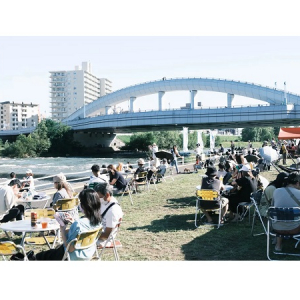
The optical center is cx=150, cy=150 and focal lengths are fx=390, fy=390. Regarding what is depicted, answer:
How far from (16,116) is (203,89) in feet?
327

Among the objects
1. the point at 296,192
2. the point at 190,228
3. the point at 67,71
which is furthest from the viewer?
the point at 67,71

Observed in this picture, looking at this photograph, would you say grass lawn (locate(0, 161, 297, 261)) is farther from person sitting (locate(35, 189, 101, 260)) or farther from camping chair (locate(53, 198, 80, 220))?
person sitting (locate(35, 189, 101, 260))

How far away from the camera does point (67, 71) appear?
441ft

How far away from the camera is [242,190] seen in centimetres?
732

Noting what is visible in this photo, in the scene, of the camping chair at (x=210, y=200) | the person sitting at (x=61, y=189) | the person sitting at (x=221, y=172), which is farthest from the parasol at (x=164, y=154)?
the person sitting at (x=61, y=189)

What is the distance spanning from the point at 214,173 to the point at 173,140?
6082 centimetres

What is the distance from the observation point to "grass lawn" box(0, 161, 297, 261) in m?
5.39

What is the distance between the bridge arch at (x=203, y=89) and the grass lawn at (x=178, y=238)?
1404 inches

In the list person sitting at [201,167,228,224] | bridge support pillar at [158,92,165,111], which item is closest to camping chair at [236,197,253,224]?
person sitting at [201,167,228,224]

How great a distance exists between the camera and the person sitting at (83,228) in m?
4.13

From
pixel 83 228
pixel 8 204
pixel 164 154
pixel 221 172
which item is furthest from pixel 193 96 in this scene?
pixel 83 228

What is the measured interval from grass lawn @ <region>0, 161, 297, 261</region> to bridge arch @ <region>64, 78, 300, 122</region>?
117 feet
